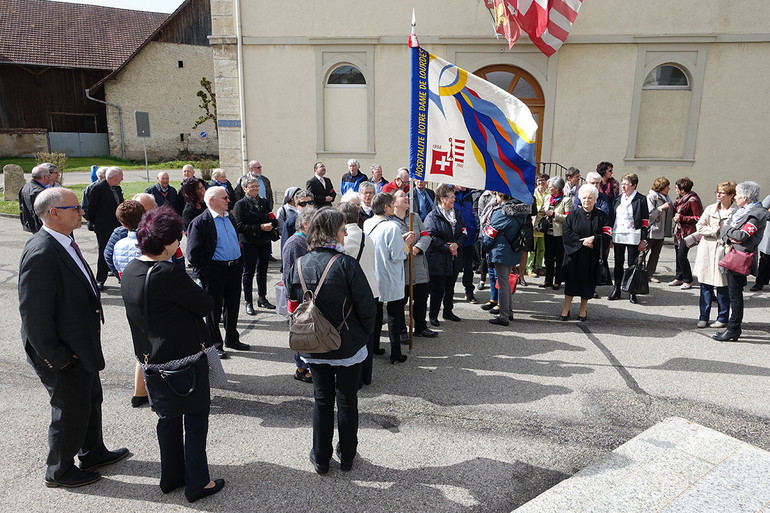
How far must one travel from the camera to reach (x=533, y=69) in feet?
43.3

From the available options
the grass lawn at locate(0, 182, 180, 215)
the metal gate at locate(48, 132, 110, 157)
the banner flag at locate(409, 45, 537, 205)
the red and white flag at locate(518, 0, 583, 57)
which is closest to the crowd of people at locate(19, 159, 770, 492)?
the banner flag at locate(409, 45, 537, 205)

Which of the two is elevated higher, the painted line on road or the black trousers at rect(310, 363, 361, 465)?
the black trousers at rect(310, 363, 361, 465)

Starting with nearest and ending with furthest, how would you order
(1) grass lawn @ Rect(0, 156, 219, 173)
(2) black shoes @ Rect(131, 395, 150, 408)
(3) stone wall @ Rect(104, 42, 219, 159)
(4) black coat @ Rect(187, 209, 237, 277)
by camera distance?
(2) black shoes @ Rect(131, 395, 150, 408)
(4) black coat @ Rect(187, 209, 237, 277)
(1) grass lawn @ Rect(0, 156, 219, 173)
(3) stone wall @ Rect(104, 42, 219, 159)

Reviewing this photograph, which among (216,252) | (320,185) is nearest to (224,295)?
(216,252)

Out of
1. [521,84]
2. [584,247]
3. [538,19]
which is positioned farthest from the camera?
[521,84]

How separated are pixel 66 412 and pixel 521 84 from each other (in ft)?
42.1

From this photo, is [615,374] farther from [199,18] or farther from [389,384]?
[199,18]

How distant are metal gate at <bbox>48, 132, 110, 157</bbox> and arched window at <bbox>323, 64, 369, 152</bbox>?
24934 mm

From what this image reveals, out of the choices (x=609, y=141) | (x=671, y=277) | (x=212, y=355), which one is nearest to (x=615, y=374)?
(x=212, y=355)

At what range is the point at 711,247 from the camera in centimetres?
664

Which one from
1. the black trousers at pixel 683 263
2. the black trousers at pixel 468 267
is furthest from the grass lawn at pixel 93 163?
the black trousers at pixel 683 263

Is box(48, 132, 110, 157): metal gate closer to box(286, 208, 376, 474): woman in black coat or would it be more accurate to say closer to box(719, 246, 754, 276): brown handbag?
box(286, 208, 376, 474): woman in black coat

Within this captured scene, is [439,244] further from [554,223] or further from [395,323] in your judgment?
[554,223]

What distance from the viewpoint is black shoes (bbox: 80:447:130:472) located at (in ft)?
12.1
